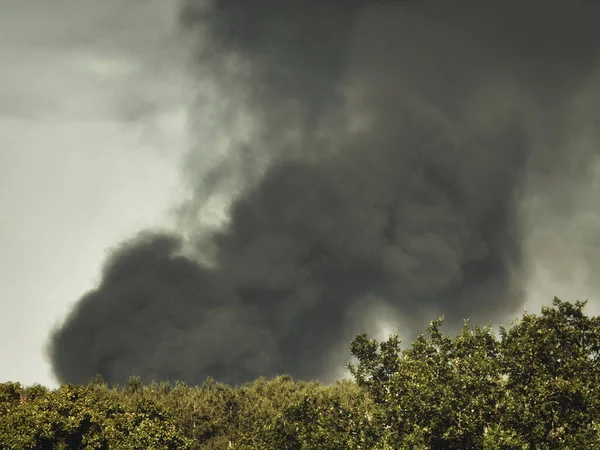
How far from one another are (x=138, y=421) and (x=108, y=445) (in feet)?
16.9

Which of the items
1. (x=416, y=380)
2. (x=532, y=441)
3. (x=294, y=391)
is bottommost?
(x=532, y=441)

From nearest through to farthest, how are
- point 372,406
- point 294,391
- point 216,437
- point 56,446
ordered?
1. point 56,446
2. point 372,406
3. point 216,437
4. point 294,391

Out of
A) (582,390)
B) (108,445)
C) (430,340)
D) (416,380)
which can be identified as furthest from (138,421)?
(582,390)

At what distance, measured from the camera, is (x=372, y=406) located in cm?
7050

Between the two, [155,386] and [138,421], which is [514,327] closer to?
[138,421]

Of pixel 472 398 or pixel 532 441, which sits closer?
pixel 532 441

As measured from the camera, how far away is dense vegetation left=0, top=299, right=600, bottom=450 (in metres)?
52.4

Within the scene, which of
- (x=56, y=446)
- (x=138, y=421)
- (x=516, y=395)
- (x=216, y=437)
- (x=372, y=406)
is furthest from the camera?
(x=216, y=437)

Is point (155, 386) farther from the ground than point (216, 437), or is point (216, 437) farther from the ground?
point (155, 386)

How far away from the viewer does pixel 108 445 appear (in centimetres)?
6150

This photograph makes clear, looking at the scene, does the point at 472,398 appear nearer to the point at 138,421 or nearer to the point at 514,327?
the point at 514,327

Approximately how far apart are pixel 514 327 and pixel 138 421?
4802 cm

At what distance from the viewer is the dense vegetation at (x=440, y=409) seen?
172 feet

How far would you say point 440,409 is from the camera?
185 ft
